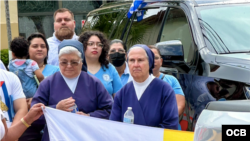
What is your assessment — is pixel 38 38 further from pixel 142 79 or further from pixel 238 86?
pixel 238 86

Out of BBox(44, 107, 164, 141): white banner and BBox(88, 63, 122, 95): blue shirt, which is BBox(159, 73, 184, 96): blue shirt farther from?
BBox(44, 107, 164, 141): white banner

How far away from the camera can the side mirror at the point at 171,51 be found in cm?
477

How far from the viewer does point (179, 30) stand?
525 centimetres

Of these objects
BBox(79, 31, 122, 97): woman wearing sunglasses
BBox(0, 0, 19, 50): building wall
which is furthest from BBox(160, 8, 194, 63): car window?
BBox(0, 0, 19, 50): building wall

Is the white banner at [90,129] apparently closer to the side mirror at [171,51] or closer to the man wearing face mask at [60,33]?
the side mirror at [171,51]

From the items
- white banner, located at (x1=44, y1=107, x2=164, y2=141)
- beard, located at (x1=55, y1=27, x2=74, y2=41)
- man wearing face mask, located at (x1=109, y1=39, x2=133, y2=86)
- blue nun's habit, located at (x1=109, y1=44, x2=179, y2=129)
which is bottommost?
white banner, located at (x1=44, y1=107, x2=164, y2=141)

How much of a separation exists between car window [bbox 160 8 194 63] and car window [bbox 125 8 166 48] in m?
0.18

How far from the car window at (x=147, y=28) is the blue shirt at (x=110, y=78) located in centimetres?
88

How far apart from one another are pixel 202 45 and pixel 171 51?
46 cm

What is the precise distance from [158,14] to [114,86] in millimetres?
1366

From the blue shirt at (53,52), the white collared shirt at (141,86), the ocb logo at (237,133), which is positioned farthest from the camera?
the blue shirt at (53,52)

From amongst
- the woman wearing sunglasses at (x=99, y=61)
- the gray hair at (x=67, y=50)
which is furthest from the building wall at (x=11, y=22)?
the gray hair at (x=67, y=50)

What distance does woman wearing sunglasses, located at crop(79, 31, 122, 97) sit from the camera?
5.09m

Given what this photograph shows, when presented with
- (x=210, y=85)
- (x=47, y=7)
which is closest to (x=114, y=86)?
(x=210, y=85)
